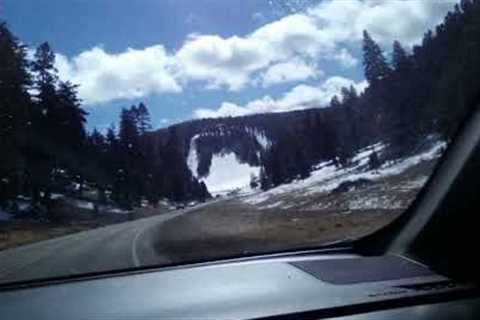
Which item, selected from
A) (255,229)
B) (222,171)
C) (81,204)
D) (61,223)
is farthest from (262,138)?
(61,223)

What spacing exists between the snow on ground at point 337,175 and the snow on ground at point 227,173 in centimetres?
21

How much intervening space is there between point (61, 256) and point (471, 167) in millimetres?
2910

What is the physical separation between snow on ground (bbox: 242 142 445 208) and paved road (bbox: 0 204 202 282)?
57 cm

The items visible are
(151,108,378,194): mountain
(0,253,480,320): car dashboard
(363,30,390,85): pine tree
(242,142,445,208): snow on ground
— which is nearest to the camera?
(0,253,480,320): car dashboard

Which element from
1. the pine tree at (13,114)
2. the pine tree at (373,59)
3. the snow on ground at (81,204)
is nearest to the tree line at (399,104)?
the pine tree at (373,59)

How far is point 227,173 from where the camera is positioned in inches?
171

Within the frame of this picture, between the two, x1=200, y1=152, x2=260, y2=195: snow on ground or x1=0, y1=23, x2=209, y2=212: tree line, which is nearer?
x1=0, y1=23, x2=209, y2=212: tree line

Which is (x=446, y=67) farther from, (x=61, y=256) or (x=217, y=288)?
(x=61, y=256)

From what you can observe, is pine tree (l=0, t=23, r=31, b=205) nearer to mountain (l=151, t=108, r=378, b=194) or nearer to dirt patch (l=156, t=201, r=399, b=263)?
mountain (l=151, t=108, r=378, b=194)

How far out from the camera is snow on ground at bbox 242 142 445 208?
4078 millimetres

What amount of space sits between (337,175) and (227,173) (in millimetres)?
775

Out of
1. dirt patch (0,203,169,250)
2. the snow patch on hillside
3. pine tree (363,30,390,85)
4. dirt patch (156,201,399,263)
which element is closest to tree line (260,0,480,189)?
pine tree (363,30,390,85)

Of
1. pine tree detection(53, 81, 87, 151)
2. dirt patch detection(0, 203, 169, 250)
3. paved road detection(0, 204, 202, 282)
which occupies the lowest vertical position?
paved road detection(0, 204, 202, 282)

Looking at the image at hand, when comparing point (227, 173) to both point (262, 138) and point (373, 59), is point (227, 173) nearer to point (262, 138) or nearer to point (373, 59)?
point (262, 138)
